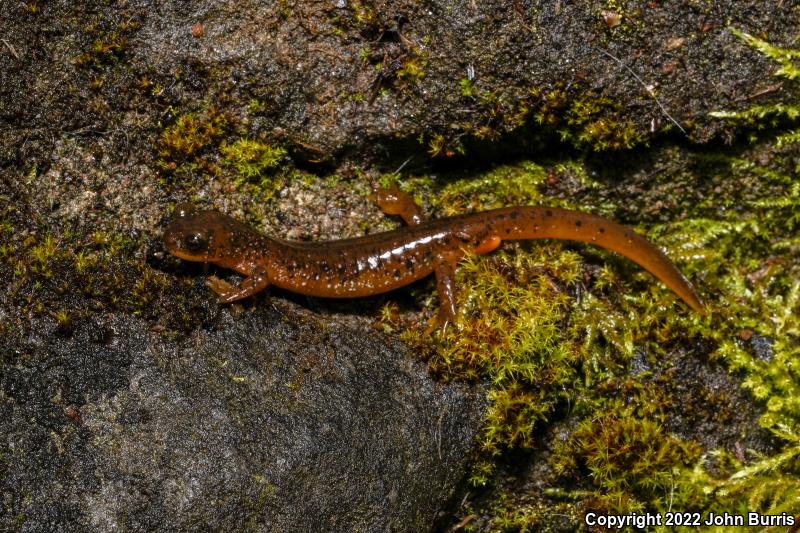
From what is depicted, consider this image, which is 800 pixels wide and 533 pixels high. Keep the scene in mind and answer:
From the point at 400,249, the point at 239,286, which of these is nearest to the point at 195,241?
the point at 239,286

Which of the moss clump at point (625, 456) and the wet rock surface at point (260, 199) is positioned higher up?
the wet rock surface at point (260, 199)

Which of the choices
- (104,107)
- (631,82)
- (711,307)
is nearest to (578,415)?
(711,307)

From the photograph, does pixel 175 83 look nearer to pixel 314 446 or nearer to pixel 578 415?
pixel 314 446

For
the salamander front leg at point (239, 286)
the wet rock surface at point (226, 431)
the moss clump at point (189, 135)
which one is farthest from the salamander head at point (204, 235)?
the wet rock surface at point (226, 431)

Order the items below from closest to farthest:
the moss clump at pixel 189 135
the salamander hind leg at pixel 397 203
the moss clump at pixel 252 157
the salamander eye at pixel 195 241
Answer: the salamander eye at pixel 195 241 → the moss clump at pixel 189 135 → the moss clump at pixel 252 157 → the salamander hind leg at pixel 397 203

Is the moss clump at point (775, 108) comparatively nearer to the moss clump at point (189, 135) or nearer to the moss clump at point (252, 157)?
the moss clump at point (252, 157)

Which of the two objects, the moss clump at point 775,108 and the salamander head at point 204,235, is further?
the moss clump at point 775,108

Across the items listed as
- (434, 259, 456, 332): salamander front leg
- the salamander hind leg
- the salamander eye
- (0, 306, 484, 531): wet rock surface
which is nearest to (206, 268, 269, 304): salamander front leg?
(0, 306, 484, 531): wet rock surface

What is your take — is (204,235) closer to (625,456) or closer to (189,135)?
(189,135)
